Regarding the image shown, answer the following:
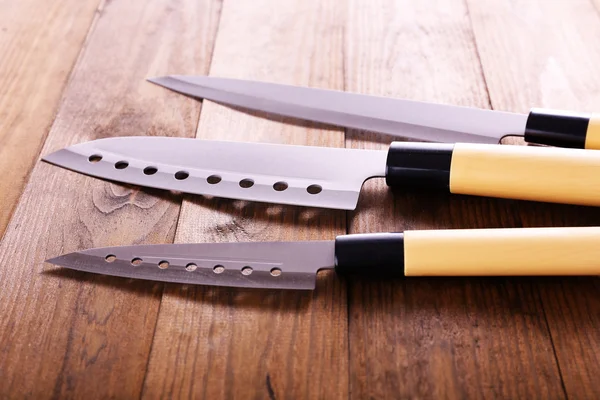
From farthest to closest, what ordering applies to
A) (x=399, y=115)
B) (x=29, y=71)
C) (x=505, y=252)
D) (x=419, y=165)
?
(x=29, y=71) → (x=399, y=115) → (x=419, y=165) → (x=505, y=252)

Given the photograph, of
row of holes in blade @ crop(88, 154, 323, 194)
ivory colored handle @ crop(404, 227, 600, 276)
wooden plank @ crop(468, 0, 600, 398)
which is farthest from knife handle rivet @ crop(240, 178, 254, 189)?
wooden plank @ crop(468, 0, 600, 398)

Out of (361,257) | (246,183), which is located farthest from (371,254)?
(246,183)

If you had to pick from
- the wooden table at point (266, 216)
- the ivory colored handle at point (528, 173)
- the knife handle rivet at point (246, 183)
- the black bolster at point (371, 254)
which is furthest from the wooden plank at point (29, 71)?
the ivory colored handle at point (528, 173)

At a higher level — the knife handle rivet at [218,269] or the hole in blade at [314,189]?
the hole in blade at [314,189]

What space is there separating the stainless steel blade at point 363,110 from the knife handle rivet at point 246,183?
161mm

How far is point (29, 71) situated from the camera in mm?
1068

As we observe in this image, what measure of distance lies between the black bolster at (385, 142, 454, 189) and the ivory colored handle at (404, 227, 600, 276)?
0.10 metres

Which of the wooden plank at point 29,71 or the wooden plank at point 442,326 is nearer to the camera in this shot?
the wooden plank at point 442,326

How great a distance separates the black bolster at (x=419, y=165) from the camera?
0.80 meters

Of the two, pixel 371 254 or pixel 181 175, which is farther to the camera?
pixel 181 175

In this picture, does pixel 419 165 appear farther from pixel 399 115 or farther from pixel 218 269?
pixel 218 269

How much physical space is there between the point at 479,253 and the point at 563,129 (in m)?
0.25

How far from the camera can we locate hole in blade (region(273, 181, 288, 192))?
0.84m

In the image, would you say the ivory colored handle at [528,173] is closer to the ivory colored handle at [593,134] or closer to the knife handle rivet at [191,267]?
the ivory colored handle at [593,134]
